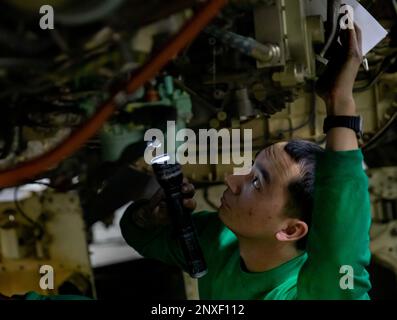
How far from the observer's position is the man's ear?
109 cm

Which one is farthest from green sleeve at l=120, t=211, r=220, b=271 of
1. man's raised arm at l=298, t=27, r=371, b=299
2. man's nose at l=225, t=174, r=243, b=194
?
man's raised arm at l=298, t=27, r=371, b=299

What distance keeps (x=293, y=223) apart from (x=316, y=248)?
116 mm

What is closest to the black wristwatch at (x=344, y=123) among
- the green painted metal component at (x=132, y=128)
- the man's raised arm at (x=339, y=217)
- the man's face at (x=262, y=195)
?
the man's raised arm at (x=339, y=217)

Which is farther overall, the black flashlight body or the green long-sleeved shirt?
the black flashlight body

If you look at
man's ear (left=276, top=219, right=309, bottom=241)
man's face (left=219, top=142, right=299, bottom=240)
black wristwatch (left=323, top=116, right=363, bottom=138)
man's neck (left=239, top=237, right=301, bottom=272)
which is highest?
black wristwatch (left=323, top=116, right=363, bottom=138)

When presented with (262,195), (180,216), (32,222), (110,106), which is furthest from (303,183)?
(32,222)

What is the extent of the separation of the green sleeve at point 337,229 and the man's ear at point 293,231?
0.08m

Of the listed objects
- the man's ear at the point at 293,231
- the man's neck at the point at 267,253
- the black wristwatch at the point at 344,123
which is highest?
the black wristwatch at the point at 344,123

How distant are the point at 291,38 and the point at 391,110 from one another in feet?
2.01

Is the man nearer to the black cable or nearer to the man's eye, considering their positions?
the man's eye

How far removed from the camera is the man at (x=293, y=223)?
95 centimetres

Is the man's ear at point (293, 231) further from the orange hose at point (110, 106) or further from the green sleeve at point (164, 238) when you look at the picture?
the orange hose at point (110, 106)

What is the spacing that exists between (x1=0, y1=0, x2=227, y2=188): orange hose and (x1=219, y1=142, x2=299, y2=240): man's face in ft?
1.15
